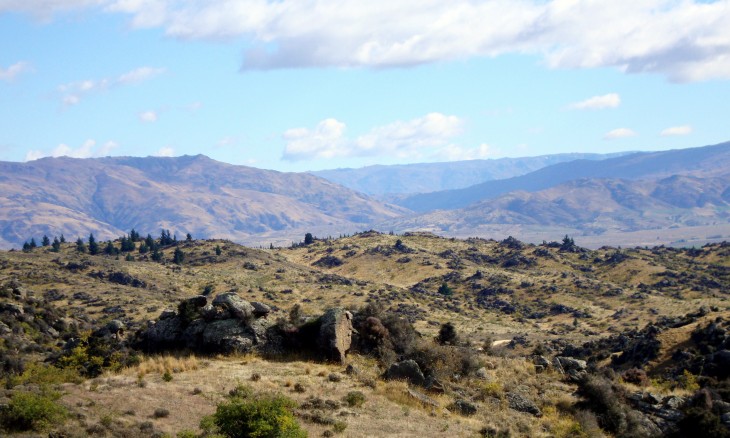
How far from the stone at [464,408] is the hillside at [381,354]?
2.2 inches

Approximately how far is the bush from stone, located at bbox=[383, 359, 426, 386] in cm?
1030

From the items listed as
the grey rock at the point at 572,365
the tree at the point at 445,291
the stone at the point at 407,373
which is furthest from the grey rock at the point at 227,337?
the tree at the point at 445,291

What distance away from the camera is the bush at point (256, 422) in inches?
789

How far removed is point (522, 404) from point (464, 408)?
3.25 metres

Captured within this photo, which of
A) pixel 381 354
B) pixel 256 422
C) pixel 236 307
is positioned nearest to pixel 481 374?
pixel 381 354

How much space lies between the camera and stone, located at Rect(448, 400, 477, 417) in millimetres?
27234

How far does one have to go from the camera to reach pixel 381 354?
1348 inches

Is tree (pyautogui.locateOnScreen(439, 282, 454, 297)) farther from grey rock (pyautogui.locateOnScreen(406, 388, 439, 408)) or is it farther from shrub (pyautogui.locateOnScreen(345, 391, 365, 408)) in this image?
shrub (pyautogui.locateOnScreen(345, 391, 365, 408))

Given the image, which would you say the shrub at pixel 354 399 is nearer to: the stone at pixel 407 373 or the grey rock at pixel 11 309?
the stone at pixel 407 373

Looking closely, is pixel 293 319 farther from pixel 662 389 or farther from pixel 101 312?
pixel 101 312

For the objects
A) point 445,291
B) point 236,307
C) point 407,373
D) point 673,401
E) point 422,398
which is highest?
point 236,307

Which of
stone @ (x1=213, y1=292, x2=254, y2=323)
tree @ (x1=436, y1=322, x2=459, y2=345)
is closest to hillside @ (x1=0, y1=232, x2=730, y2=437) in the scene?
tree @ (x1=436, y1=322, x2=459, y2=345)

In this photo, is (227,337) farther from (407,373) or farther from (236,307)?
(407,373)

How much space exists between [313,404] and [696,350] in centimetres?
3390
